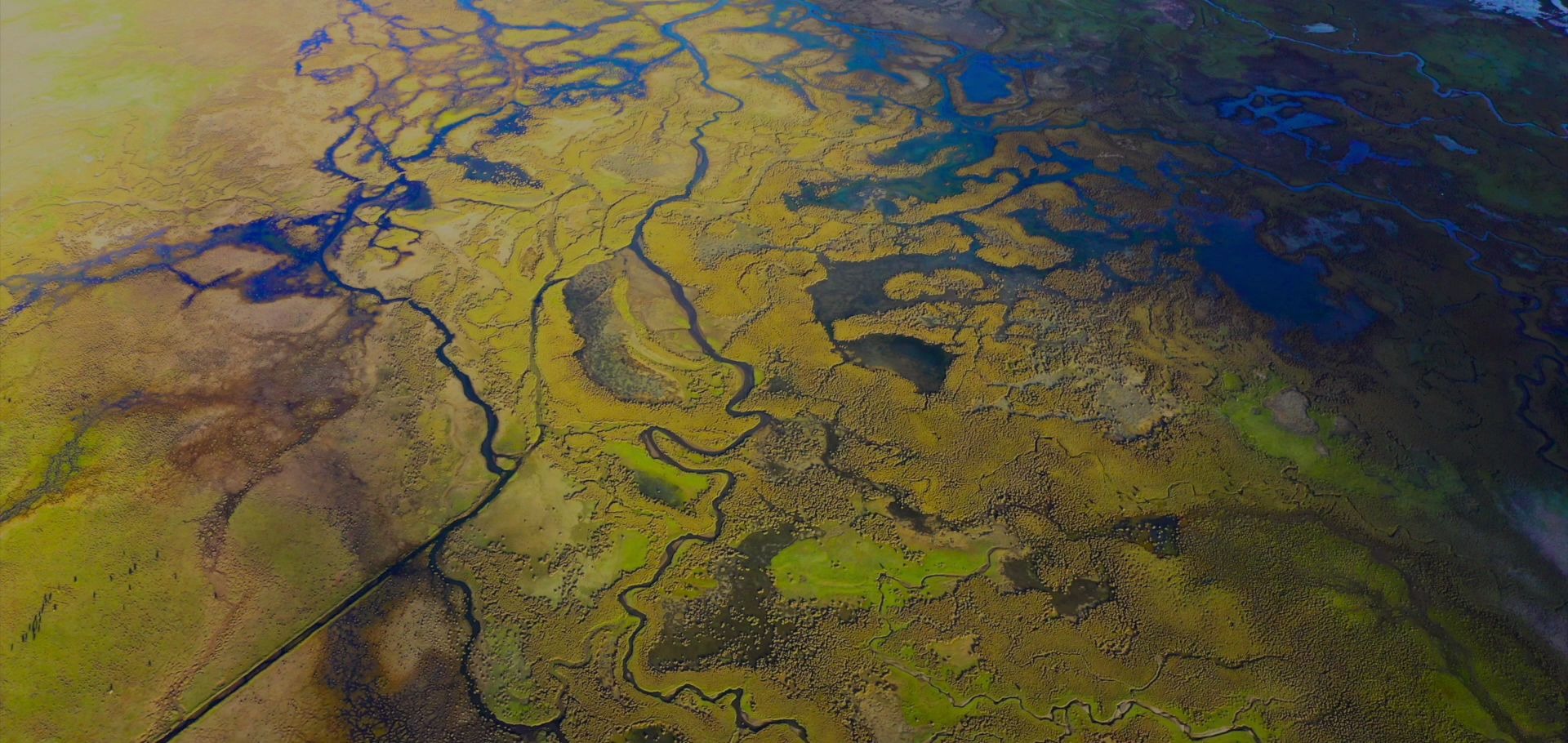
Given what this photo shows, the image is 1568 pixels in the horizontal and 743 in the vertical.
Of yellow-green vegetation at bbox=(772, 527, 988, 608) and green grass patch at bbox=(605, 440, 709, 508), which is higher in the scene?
green grass patch at bbox=(605, 440, 709, 508)

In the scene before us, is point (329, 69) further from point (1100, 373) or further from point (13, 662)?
point (1100, 373)

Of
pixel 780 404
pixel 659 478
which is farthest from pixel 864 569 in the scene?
pixel 659 478

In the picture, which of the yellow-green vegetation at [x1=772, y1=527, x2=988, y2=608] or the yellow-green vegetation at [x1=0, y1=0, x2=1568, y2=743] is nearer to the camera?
the yellow-green vegetation at [x1=0, y1=0, x2=1568, y2=743]

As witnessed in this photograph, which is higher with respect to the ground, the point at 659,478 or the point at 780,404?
the point at 780,404

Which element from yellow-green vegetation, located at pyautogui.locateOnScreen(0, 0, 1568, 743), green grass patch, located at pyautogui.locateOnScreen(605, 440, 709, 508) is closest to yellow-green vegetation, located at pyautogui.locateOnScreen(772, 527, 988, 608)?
yellow-green vegetation, located at pyautogui.locateOnScreen(0, 0, 1568, 743)

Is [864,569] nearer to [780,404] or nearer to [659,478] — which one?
[780,404]

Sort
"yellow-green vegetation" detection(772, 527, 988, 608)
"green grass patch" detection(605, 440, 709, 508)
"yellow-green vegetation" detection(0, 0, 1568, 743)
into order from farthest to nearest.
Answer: "green grass patch" detection(605, 440, 709, 508) < "yellow-green vegetation" detection(772, 527, 988, 608) < "yellow-green vegetation" detection(0, 0, 1568, 743)

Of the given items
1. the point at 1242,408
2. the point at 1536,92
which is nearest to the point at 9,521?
the point at 1242,408

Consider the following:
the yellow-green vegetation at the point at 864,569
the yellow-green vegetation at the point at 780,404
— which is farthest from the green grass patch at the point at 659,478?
the yellow-green vegetation at the point at 864,569

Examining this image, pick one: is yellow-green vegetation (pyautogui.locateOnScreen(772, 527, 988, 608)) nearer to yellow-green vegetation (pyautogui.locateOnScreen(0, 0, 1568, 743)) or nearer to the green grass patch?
yellow-green vegetation (pyautogui.locateOnScreen(0, 0, 1568, 743))

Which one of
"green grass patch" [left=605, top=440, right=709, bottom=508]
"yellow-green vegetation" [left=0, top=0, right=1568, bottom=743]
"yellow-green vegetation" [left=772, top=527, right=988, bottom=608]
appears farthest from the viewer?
"green grass patch" [left=605, top=440, right=709, bottom=508]

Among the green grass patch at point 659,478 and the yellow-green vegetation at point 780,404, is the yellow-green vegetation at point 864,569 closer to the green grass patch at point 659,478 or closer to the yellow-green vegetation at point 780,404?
the yellow-green vegetation at point 780,404
